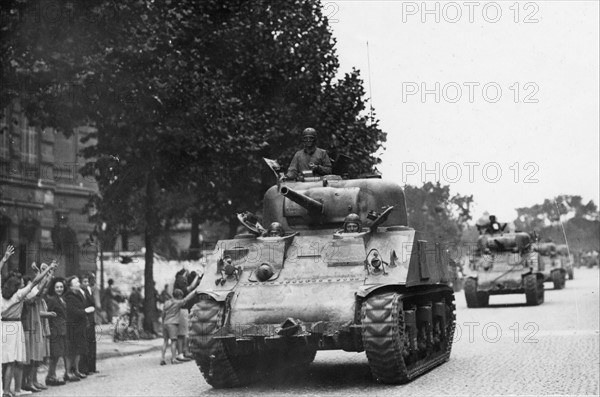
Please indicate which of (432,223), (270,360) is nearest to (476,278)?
(432,223)

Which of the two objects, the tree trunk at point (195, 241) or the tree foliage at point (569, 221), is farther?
the tree foliage at point (569, 221)

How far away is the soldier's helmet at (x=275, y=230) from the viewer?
13.8m

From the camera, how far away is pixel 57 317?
14812 millimetres

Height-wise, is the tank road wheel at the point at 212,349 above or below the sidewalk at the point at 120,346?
above

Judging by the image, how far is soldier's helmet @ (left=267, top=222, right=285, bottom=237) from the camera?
1379 cm

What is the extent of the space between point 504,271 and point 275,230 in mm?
18013

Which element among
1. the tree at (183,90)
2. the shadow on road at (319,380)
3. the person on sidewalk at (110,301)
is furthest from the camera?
the person on sidewalk at (110,301)

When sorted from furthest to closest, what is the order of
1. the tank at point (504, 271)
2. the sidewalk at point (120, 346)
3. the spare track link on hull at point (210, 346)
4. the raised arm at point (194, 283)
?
the tank at point (504, 271) < the sidewalk at point (120, 346) < the raised arm at point (194, 283) < the spare track link on hull at point (210, 346)

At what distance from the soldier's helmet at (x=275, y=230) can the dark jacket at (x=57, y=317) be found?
139 inches

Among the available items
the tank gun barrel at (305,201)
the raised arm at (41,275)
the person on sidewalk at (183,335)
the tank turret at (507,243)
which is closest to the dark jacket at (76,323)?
the raised arm at (41,275)

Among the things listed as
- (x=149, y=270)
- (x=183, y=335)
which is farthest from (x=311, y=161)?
(x=149, y=270)

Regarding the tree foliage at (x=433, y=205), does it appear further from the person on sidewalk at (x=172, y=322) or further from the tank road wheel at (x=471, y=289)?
the person on sidewalk at (x=172, y=322)

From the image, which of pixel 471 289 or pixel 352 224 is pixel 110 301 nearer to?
pixel 471 289

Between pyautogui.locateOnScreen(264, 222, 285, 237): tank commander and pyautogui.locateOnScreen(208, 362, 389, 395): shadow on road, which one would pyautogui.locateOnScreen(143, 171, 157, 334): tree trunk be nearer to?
pyautogui.locateOnScreen(208, 362, 389, 395): shadow on road
